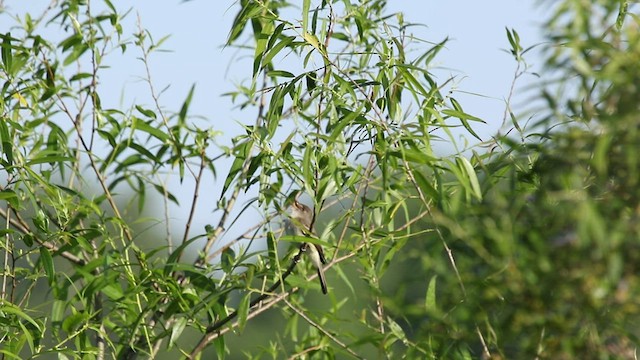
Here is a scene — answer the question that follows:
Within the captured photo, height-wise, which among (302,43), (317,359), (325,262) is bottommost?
(317,359)

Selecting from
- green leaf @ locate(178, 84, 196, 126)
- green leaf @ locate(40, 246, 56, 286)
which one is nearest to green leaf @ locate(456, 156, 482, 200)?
green leaf @ locate(40, 246, 56, 286)

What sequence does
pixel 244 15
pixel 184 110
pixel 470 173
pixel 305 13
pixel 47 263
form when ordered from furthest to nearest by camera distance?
pixel 184 110
pixel 47 263
pixel 244 15
pixel 305 13
pixel 470 173

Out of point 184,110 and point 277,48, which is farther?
point 184,110

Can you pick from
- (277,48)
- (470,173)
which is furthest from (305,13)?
(470,173)

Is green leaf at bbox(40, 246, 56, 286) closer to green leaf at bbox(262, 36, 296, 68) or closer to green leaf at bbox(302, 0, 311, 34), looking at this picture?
green leaf at bbox(262, 36, 296, 68)

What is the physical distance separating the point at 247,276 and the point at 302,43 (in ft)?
3.05

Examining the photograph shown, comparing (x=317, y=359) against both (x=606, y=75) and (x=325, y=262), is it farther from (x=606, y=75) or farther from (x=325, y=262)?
(x=606, y=75)

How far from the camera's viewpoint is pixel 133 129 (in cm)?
515

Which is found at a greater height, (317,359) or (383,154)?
(383,154)

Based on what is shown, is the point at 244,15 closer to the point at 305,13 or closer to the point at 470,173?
the point at 305,13

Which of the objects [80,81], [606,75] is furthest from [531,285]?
[80,81]

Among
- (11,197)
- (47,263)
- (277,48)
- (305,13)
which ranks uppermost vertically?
(305,13)

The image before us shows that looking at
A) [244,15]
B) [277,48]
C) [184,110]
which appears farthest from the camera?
[184,110]

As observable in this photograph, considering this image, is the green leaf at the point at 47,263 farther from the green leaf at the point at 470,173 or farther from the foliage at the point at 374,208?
the green leaf at the point at 470,173
